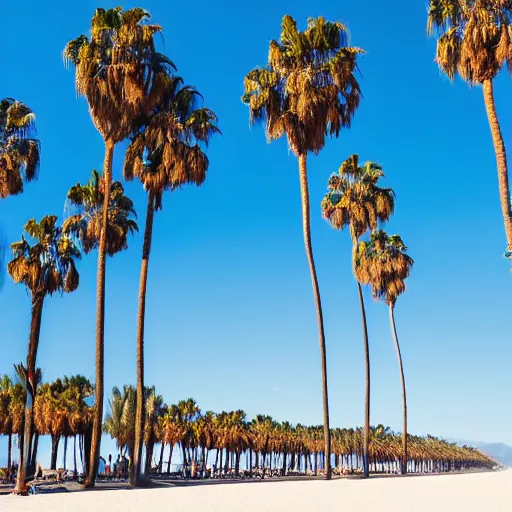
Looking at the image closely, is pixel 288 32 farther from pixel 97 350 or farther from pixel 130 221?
pixel 97 350

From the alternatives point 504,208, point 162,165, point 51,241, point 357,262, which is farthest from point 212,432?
point 504,208

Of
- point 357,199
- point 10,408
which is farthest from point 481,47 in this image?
point 10,408

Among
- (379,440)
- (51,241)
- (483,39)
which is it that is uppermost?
(483,39)

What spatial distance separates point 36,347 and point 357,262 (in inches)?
1029

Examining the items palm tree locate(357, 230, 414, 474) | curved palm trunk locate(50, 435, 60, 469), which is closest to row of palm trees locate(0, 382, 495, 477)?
curved palm trunk locate(50, 435, 60, 469)

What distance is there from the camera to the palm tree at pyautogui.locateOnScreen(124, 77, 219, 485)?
1201 inches

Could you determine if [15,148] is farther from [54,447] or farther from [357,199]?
[54,447]

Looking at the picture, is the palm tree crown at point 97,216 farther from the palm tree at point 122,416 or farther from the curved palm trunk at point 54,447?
the curved palm trunk at point 54,447

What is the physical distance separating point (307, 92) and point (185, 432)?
60757 millimetres

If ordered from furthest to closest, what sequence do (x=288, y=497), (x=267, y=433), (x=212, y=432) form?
1. (x=267, y=433)
2. (x=212, y=432)
3. (x=288, y=497)

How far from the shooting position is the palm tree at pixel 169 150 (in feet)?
100

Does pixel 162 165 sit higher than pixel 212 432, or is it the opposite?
pixel 162 165

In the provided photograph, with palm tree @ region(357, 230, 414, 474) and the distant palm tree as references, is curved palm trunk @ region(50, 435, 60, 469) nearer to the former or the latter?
the distant palm tree

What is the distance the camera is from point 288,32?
3122 centimetres
